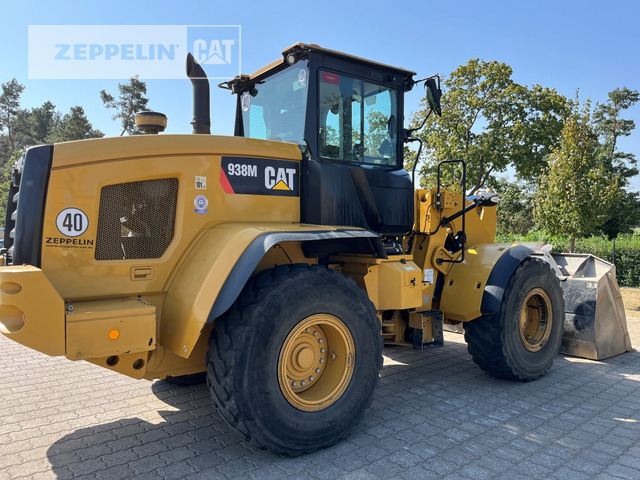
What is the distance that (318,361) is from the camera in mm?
3572

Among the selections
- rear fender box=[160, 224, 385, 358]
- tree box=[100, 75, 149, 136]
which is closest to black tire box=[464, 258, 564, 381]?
rear fender box=[160, 224, 385, 358]

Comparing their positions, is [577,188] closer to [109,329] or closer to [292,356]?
[292,356]

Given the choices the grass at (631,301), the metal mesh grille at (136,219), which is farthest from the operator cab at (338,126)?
the grass at (631,301)

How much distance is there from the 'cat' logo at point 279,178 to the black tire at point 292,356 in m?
0.74

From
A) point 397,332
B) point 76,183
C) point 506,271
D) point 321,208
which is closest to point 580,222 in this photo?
point 506,271

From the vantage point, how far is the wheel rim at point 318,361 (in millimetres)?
3359

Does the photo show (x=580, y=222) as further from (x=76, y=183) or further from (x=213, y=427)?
(x=76, y=183)

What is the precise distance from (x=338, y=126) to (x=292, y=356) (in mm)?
2019

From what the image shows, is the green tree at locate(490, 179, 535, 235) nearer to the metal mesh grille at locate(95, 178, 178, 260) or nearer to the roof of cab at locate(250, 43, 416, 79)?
the roof of cab at locate(250, 43, 416, 79)

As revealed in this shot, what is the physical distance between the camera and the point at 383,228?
14.9 ft

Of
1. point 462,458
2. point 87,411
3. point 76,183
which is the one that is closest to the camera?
point 76,183

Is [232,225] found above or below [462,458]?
above

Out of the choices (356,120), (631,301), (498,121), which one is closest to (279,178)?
(356,120)

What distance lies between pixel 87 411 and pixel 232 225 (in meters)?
2.24
